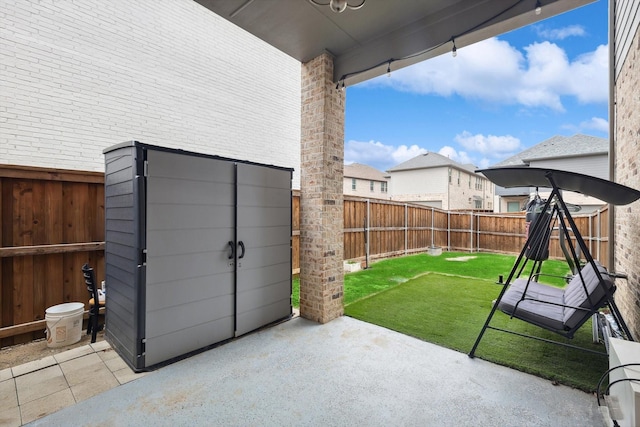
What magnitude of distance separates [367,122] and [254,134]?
119 ft

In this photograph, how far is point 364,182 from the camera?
22.2 metres

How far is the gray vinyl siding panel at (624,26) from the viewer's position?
2.58 meters

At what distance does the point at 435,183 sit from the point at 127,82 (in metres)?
18.2

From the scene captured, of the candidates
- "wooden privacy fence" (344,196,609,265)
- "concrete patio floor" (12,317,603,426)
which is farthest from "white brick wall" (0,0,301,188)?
"concrete patio floor" (12,317,603,426)

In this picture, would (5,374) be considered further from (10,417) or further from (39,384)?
(10,417)

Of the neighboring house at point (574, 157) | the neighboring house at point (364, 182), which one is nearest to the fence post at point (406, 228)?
the neighboring house at point (574, 157)

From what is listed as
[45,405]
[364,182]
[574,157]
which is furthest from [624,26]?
[364,182]

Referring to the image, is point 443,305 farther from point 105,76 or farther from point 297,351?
point 105,76

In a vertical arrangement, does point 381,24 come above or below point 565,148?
below

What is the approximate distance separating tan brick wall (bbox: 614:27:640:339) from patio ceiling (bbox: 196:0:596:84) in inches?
42.1

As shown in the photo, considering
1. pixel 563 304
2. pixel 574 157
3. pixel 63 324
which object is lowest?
pixel 63 324

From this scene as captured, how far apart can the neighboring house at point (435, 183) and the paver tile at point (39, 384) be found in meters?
18.1

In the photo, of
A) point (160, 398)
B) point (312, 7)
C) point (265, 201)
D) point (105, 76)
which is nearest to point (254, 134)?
point (105, 76)

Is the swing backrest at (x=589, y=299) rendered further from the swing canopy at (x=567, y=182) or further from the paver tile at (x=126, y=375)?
the paver tile at (x=126, y=375)
